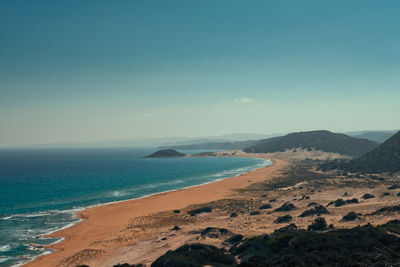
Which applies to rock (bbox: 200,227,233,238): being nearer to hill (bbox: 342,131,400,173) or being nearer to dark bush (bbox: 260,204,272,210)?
dark bush (bbox: 260,204,272,210)

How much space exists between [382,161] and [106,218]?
94680mm

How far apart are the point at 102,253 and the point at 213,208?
84.0 feet

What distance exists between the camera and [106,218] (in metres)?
45.3

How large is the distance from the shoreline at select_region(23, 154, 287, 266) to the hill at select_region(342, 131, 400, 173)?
53.9 meters

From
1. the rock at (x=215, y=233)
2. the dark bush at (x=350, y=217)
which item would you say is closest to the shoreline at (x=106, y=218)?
the rock at (x=215, y=233)

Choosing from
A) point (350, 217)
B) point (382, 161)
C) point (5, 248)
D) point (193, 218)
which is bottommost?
point (193, 218)

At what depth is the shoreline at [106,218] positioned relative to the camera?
3098 cm

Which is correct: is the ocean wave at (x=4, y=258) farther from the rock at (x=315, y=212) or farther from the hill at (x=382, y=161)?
the hill at (x=382, y=161)

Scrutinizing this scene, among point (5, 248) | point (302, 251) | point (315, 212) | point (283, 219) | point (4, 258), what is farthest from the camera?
point (315, 212)

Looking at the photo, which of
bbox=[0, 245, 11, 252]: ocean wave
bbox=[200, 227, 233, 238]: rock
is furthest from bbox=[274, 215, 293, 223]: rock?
bbox=[0, 245, 11, 252]: ocean wave

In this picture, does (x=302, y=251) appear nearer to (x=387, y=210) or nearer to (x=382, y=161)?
(x=387, y=210)

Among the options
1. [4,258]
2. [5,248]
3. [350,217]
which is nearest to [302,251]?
[350,217]

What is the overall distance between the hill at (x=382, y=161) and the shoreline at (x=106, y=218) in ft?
177

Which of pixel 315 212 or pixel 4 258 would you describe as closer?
pixel 4 258
